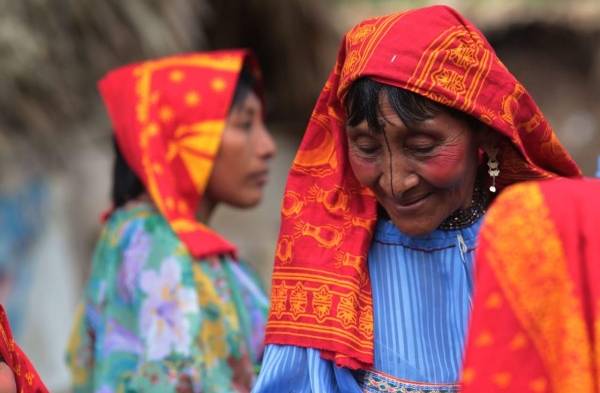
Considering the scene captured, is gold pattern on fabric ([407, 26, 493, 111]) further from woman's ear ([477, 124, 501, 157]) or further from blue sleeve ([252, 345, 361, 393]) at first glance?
blue sleeve ([252, 345, 361, 393])

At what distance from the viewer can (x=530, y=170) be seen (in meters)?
2.73

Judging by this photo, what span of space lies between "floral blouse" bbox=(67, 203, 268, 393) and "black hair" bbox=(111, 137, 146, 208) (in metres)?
0.08

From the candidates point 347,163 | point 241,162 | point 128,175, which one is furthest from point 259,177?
point 347,163

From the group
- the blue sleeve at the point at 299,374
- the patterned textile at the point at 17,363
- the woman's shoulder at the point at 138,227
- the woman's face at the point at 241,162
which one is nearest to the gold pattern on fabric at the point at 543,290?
the blue sleeve at the point at 299,374

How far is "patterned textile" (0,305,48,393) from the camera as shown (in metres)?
2.68

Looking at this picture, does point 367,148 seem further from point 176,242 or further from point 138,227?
point 138,227

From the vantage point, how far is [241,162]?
14.7ft

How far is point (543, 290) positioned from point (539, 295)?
11mm

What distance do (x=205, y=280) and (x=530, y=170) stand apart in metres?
1.64

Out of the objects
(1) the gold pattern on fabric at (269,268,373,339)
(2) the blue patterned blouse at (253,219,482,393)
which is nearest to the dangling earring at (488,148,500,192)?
(2) the blue patterned blouse at (253,219,482,393)

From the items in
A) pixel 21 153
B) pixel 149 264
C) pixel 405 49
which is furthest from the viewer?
pixel 21 153

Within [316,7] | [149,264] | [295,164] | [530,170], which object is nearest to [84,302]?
[149,264]

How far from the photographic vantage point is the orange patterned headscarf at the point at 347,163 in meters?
2.58

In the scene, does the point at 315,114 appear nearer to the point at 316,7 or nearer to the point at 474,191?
the point at 474,191
